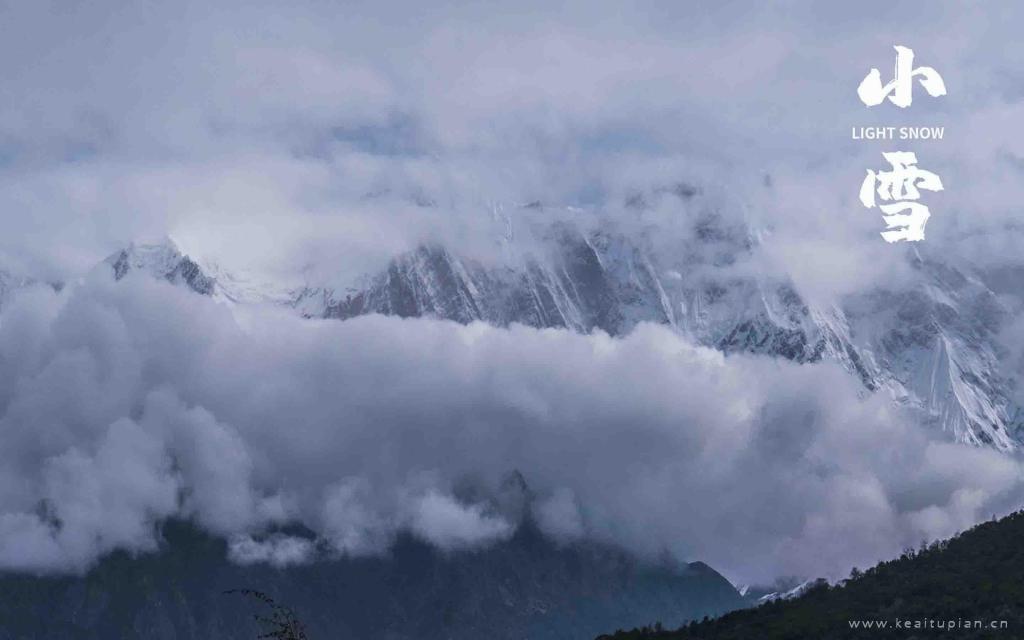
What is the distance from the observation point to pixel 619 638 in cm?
18750

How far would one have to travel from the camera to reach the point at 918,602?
172 metres

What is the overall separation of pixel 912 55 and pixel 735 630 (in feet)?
208

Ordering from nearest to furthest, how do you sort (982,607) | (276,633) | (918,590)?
(276,633) < (982,607) < (918,590)

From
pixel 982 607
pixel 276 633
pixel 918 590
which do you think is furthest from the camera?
pixel 918 590

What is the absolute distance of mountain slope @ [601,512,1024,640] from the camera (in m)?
163

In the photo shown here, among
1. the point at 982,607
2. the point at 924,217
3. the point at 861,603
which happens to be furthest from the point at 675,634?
the point at 924,217

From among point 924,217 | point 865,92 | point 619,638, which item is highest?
point 865,92

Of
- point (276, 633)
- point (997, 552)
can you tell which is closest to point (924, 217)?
point (997, 552)

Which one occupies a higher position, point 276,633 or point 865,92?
point 865,92

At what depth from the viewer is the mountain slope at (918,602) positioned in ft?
534

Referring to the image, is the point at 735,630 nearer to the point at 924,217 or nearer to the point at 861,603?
the point at 861,603

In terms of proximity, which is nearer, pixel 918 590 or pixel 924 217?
pixel 918 590

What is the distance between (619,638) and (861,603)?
26191mm

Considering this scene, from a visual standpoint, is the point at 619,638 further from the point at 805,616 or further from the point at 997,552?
the point at 997,552
